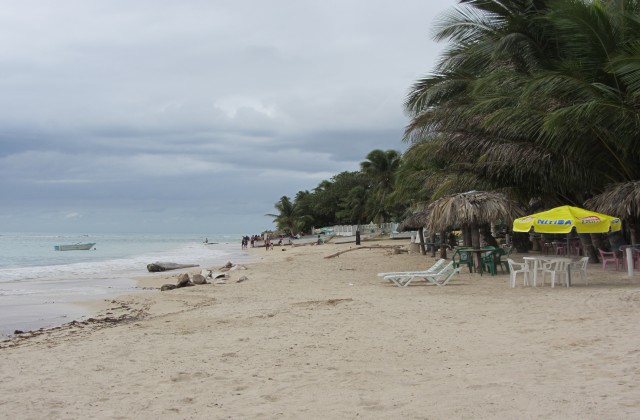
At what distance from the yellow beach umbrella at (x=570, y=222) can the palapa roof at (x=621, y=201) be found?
1290mm

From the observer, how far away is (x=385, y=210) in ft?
185

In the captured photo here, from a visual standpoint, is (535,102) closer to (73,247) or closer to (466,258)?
(466,258)

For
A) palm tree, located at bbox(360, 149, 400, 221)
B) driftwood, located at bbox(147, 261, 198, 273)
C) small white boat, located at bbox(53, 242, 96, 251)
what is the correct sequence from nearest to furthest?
driftwood, located at bbox(147, 261, 198, 273)
palm tree, located at bbox(360, 149, 400, 221)
small white boat, located at bbox(53, 242, 96, 251)

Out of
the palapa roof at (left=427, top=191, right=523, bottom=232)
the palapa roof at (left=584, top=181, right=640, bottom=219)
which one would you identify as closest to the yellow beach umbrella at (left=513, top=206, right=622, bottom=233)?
the palapa roof at (left=584, top=181, right=640, bottom=219)

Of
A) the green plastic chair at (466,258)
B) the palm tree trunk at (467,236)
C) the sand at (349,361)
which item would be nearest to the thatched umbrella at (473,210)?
the green plastic chair at (466,258)

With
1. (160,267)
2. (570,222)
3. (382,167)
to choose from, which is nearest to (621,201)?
(570,222)

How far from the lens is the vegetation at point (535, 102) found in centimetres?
1368

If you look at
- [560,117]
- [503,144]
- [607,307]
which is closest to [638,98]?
[560,117]

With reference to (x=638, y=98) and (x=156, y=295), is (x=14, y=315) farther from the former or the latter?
(x=638, y=98)

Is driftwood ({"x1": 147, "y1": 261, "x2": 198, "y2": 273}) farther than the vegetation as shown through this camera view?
Yes

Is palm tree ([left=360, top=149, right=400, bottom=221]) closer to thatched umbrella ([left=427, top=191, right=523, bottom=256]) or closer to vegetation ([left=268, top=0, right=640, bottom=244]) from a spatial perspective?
vegetation ([left=268, top=0, right=640, bottom=244])

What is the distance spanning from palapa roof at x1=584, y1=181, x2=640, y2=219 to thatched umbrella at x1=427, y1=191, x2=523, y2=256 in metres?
2.00

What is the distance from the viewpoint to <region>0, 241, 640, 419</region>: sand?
4.53 metres

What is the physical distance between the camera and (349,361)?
6.04m
